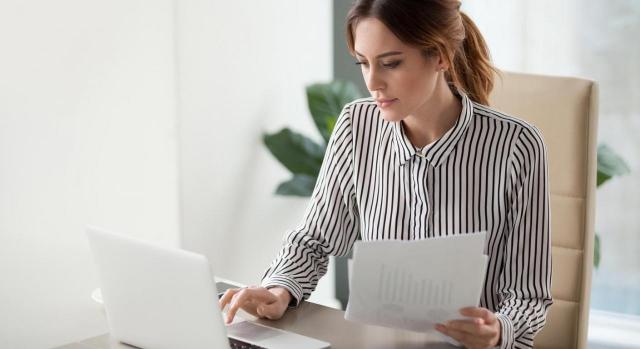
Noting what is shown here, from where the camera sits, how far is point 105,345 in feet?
4.82

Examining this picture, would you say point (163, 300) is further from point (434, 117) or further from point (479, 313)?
point (434, 117)

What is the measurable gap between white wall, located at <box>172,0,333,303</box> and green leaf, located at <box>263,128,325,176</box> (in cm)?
11

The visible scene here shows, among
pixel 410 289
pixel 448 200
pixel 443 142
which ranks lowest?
pixel 410 289

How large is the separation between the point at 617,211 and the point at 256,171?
141 centimetres

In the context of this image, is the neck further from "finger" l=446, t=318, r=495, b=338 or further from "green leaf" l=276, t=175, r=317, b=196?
"green leaf" l=276, t=175, r=317, b=196

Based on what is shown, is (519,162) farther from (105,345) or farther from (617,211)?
(617,211)

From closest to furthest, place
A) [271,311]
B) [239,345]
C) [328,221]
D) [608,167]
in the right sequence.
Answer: [239,345] → [271,311] → [328,221] → [608,167]

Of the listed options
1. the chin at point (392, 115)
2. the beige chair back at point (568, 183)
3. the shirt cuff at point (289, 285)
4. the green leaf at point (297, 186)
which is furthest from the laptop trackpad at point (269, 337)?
the green leaf at point (297, 186)

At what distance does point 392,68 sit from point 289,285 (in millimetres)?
454

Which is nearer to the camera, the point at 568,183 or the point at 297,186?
the point at 568,183

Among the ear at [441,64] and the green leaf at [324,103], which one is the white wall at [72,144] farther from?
the ear at [441,64]

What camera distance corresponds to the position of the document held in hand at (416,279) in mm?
1228

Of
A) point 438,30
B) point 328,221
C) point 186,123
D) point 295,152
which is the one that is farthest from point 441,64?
point 295,152

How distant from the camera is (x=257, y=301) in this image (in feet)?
5.07
